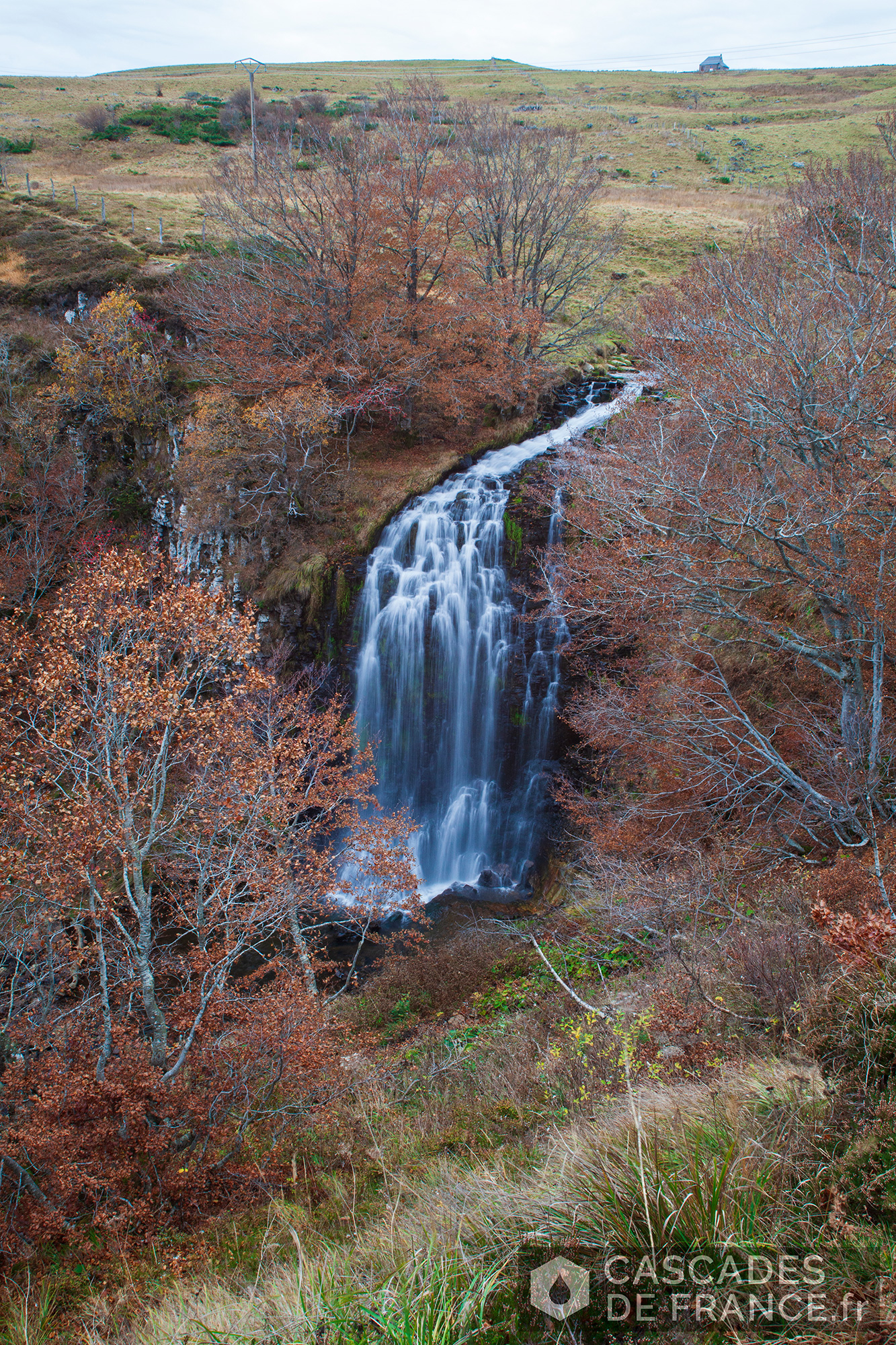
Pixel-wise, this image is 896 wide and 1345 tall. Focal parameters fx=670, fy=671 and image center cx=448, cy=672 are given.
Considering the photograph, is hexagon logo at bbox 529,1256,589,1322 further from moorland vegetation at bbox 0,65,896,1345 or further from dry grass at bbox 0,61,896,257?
dry grass at bbox 0,61,896,257

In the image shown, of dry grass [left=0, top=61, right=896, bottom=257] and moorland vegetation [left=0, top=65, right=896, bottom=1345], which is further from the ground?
dry grass [left=0, top=61, right=896, bottom=257]

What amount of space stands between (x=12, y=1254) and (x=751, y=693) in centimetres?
1271

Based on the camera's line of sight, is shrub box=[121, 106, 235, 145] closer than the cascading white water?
No

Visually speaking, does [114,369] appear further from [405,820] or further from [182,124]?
[182,124]

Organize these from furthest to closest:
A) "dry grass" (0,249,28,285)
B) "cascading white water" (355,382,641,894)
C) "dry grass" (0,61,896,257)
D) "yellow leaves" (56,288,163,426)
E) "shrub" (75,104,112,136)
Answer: "shrub" (75,104,112,136) → "dry grass" (0,61,896,257) → "dry grass" (0,249,28,285) → "yellow leaves" (56,288,163,426) → "cascading white water" (355,382,641,894)

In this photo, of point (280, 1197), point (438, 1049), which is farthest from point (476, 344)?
point (280, 1197)

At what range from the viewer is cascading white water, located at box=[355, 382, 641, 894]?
17156mm

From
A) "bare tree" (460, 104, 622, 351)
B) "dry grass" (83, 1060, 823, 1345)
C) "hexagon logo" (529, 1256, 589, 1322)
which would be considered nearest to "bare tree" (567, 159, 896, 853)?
"dry grass" (83, 1060, 823, 1345)

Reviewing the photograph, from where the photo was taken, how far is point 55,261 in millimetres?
26641

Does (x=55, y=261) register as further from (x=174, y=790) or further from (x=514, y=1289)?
(x=514, y=1289)

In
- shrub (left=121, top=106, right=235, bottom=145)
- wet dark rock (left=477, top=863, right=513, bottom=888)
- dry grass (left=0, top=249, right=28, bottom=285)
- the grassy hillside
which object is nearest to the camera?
wet dark rock (left=477, top=863, right=513, bottom=888)

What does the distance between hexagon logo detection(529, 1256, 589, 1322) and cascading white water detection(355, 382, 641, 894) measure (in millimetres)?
14035

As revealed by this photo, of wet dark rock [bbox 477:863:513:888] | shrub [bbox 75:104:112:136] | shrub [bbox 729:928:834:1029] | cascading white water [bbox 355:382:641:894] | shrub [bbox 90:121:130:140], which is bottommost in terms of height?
wet dark rock [bbox 477:863:513:888]

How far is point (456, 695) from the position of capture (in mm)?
17562
